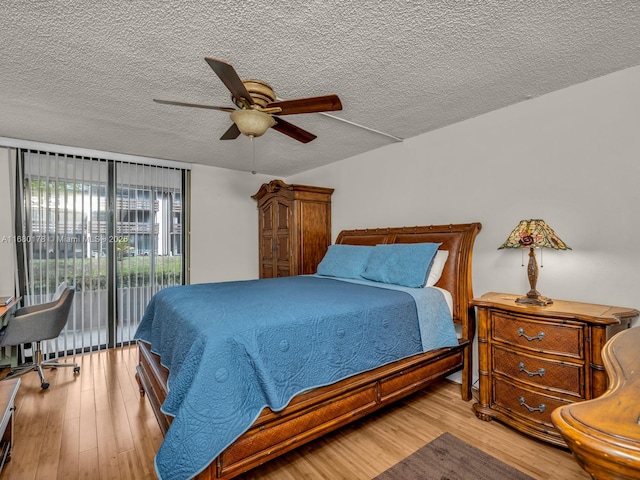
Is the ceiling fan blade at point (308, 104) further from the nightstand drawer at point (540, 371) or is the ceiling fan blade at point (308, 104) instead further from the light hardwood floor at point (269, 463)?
the light hardwood floor at point (269, 463)

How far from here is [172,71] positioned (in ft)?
6.45

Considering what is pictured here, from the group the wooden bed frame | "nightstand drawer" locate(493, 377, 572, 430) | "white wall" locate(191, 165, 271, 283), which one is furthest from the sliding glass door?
"nightstand drawer" locate(493, 377, 572, 430)

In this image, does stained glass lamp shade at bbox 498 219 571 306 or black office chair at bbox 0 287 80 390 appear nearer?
stained glass lamp shade at bbox 498 219 571 306

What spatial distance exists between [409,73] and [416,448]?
241 cm

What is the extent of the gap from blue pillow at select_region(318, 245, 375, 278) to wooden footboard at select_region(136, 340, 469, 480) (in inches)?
45.0

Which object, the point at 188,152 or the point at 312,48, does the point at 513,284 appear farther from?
the point at 188,152

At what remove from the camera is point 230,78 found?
4.92 feet

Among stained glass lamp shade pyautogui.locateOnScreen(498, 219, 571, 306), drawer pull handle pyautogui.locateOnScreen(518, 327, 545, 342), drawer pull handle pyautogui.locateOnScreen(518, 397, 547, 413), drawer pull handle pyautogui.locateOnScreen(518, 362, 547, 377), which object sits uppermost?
stained glass lamp shade pyautogui.locateOnScreen(498, 219, 571, 306)

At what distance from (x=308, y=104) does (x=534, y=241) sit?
5.66ft

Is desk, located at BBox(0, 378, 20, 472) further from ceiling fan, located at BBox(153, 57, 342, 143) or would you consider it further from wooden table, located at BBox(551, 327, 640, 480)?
wooden table, located at BBox(551, 327, 640, 480)

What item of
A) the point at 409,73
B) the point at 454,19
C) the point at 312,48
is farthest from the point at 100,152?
the point at 454,19

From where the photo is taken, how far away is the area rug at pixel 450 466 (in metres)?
1.72

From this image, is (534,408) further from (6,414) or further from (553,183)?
(6,414)

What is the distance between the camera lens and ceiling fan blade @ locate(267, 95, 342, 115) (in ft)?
5.75
